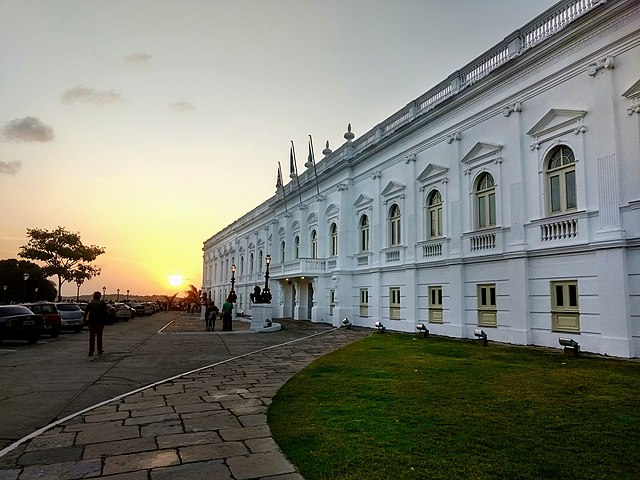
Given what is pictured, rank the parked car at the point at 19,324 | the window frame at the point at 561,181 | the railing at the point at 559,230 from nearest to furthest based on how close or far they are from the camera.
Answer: the railing at the point at 559,230 → the window frame at the point at 561,181 → the parked car at the point at 19,324

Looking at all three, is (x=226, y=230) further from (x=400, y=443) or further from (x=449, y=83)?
(x=400, y=443)

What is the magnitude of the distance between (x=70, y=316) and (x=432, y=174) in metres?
19.1

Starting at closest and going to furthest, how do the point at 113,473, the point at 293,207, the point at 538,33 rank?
the point at 113,473
the point at 538,33
the point at 293,207

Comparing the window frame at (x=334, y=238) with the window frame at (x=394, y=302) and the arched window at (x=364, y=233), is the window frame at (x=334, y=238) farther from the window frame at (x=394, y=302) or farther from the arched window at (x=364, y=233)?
the window frame at (x=394, y=302)

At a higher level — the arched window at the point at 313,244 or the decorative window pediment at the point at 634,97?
the decorative window pediment at the point at 634,97

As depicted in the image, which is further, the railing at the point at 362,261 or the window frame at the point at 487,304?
the railing at the point at 362,261

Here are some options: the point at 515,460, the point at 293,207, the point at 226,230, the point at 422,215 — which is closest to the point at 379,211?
the point at 422,215

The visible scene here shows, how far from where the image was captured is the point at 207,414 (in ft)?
21.7

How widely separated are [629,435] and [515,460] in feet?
5.45

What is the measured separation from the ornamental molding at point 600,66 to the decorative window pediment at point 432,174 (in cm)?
641

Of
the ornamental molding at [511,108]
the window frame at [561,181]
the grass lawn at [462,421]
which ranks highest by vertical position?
the ornamental molding at [511,108]

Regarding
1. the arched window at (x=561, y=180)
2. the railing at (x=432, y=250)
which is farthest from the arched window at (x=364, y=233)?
the arched window at (x=561, y=180)

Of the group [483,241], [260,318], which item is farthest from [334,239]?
[483,241]

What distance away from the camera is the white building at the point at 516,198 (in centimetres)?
1209
